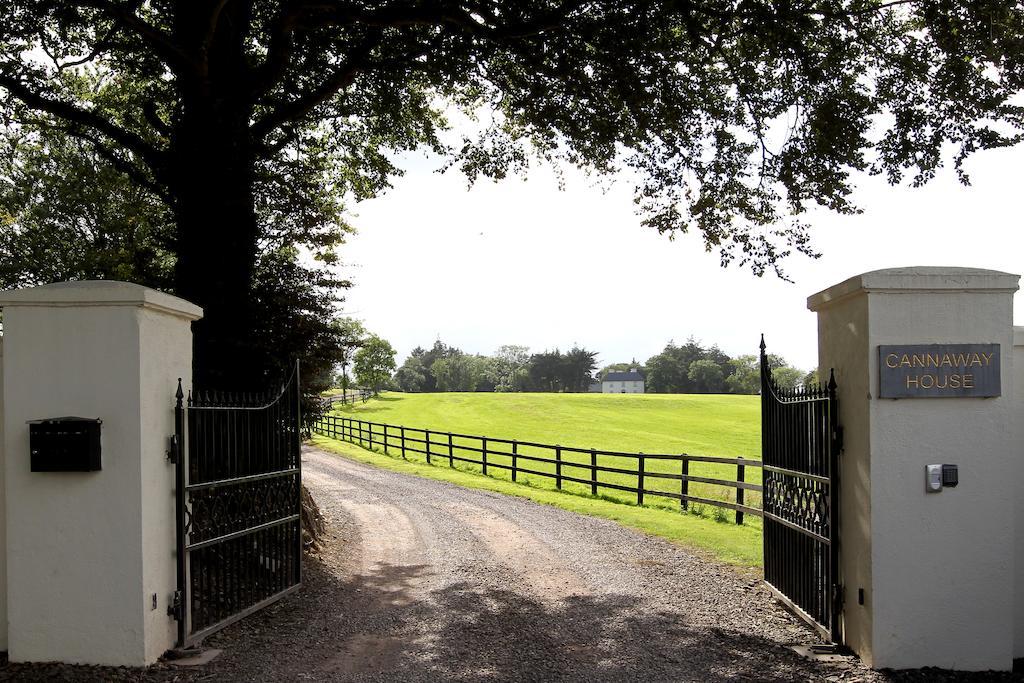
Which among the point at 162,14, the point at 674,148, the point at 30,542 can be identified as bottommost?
the point at 30,542

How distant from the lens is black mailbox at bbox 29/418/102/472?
19.2 feet

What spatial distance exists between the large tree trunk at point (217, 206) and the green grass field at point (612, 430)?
7.01 meters

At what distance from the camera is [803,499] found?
7023 millimetres

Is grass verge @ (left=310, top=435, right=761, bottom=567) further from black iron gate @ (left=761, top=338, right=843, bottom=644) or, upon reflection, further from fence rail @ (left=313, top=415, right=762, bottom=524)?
black iron gate @ (left=761, top=338, right=843, bottom=644)

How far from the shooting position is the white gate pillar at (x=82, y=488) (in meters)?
5.94

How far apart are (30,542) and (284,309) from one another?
6.11 m

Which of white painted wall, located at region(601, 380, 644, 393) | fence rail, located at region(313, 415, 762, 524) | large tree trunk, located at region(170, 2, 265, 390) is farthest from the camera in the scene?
white painted wall, located at region(601, 380, 644, 393)

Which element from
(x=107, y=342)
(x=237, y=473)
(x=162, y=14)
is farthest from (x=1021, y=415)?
(x=162, y=14)

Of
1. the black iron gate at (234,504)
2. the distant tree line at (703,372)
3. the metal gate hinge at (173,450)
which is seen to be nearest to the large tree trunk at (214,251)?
the black iron gate at (234,504)

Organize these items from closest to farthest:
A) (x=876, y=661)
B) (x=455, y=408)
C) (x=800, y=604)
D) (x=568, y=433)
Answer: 1. (x=876, y=661)
2. (x=800, y=604)
3. (x=568, y=433)
4. (x=455, y=408)

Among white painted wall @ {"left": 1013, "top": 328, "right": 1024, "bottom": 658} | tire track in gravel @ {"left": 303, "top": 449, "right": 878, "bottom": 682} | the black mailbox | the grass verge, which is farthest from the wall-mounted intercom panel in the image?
the black mailbox

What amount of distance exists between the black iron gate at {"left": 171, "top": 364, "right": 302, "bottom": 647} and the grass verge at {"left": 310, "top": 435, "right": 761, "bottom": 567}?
5563mm

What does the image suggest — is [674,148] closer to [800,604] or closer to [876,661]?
[800,604]

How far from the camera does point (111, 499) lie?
5.95 meters
